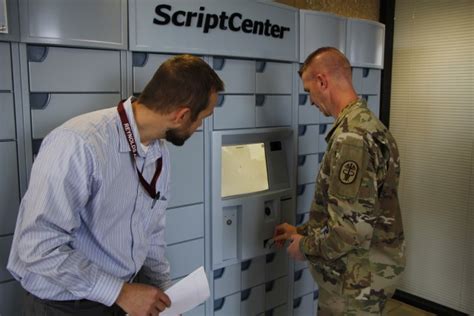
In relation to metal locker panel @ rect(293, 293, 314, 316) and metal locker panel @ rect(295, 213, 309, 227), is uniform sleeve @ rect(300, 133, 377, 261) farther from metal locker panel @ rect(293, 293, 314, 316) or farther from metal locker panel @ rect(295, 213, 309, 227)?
metal locker panel @ rect(293, 293, 314, 316)

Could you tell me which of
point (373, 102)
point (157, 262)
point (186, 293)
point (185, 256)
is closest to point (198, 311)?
point (185, 256)

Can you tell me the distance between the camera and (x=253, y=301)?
2.55 meters

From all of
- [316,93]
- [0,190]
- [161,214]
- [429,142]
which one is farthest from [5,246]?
[429,142]

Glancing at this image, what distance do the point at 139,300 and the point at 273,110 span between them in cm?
144

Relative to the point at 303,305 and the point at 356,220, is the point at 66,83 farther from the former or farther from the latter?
the point at 303,305

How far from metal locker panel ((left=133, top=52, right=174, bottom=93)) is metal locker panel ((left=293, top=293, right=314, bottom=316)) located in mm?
1697

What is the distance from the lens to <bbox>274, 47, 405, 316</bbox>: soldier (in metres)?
1.77

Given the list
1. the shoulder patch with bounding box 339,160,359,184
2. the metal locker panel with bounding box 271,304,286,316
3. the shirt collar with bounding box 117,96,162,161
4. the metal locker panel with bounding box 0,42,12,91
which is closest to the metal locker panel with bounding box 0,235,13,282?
the metal locker panel with bounding box 0,42,12,91

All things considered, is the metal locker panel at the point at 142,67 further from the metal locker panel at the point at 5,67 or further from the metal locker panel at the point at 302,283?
the metal locker panel at the point at 302,283

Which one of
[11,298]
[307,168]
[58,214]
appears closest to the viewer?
[58,214]

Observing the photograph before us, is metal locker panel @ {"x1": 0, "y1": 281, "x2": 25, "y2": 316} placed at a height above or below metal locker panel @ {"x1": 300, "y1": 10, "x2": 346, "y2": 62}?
below

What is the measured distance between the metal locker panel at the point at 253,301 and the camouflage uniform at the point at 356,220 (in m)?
0.57

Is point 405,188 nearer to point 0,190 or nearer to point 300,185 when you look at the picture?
point 300,185

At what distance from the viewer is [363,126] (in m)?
1.82
